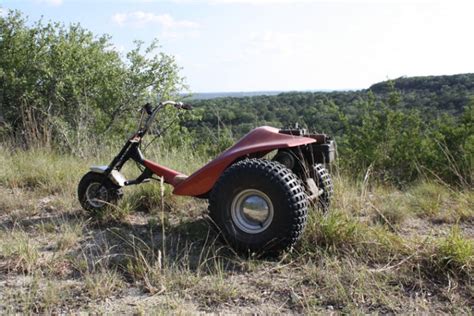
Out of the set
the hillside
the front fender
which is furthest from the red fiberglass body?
the hillside

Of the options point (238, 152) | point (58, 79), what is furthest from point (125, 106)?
point (238, 152)

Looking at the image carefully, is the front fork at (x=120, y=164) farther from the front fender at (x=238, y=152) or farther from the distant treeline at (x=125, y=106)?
the distant treeline at (x=125, y=106)

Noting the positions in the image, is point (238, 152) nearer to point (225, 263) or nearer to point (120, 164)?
point (225, 263)

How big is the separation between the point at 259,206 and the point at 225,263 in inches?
17.5

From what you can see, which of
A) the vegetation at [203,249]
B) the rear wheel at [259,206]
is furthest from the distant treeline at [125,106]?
the rear wheel at [259,206]

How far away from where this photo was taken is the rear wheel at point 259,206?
3242 millimetres

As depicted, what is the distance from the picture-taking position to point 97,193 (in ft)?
14.5

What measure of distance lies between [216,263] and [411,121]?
9.21m

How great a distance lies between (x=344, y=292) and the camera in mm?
2832

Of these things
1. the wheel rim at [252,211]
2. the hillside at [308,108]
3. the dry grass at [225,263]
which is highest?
the hillside at [308,108]

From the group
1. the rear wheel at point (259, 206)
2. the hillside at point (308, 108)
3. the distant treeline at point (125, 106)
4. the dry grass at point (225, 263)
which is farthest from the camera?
the distant treeline at point (125, 106)

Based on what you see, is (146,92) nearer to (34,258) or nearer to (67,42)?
(67,42)

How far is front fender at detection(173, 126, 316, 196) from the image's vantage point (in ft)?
11.6

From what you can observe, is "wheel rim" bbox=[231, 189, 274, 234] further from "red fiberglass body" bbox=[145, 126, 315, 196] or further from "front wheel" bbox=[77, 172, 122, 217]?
"front wheel" bbox=[77, 172, 122, 217]
